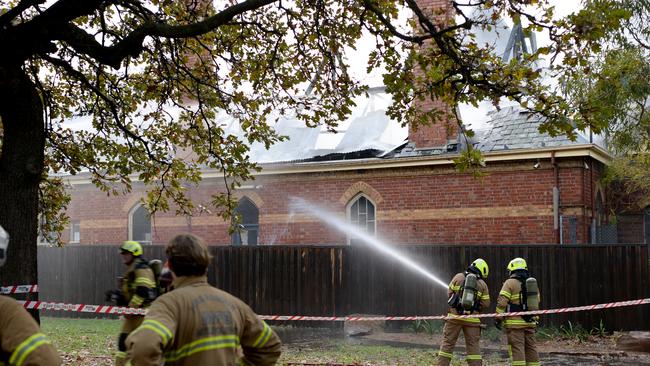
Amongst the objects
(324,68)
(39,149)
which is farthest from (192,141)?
(39,149)

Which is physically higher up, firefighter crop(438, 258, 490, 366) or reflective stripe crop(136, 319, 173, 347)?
reflective stripe crop(136, 319, 173, 347)

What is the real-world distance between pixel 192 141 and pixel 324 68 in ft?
8.47

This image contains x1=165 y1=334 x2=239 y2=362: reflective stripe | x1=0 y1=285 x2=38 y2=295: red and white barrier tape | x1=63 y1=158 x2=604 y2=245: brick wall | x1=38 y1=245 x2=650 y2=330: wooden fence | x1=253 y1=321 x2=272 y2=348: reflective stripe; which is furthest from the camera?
x1=63 y1=158 x2=604 y2=245: brick wall

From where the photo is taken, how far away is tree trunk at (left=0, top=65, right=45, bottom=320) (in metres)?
7.89

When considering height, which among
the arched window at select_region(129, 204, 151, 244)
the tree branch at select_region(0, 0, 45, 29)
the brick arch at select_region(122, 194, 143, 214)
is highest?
the tree branch at select_region(0, 0, 45, 29)

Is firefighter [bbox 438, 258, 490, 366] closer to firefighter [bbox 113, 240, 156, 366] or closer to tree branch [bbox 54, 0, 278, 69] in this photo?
firefighter [bbox 113, 240, 156, 366]

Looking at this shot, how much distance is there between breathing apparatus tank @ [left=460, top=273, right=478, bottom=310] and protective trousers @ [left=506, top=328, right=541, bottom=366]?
27.3 inches

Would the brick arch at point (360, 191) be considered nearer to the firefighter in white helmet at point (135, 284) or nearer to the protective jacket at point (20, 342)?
the firefighter in white helmet at point (135, 284)

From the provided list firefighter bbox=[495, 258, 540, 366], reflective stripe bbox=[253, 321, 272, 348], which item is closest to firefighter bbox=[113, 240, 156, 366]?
firefighter bbox=[495, 258, 540, 366]

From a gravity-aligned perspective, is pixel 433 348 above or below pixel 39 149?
below

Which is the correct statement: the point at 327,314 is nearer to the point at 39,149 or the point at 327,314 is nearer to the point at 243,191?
the point at 243,191

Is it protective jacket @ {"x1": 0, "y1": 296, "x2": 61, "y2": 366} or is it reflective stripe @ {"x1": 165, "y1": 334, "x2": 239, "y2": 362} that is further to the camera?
reflective stripe @ {"x1": 165, "y1": 334, "x2": 239, "y2": 362}

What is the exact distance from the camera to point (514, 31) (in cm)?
2339

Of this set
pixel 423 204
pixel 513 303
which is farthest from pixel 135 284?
pixel 423 204
